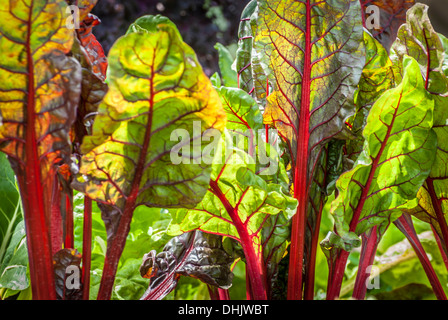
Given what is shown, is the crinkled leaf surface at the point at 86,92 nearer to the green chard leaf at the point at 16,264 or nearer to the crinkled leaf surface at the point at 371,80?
the green chard leaf at the point at 16,264

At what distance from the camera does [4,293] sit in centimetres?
55

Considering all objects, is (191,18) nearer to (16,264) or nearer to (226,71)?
(226,71)

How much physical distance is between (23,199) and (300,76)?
1.05ft

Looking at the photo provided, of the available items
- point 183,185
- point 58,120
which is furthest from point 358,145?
point 58,120

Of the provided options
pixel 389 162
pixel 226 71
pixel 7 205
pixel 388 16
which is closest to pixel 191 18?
pixel 226 71

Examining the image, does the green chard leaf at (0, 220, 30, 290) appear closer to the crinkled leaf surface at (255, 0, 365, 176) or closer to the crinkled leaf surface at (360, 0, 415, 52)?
the crinkled leaf surface at (255, 0, 365, 176)

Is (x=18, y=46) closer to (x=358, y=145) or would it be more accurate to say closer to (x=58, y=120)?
(x=58, y=120)

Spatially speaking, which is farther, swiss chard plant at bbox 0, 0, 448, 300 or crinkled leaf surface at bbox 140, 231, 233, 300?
crinkled leaf surface at bbox 140, 231, 233, 300

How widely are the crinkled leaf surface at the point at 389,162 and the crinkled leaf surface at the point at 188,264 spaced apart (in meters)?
0.12

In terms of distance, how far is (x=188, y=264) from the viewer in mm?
501

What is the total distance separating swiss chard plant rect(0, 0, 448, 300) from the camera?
0.38 metres

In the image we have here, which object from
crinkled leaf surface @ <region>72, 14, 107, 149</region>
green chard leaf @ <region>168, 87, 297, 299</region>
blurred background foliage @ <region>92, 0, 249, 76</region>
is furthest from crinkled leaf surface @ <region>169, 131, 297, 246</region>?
blurred background foliage @ <region>92, 0, 249, 76</region>

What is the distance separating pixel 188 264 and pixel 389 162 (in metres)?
0.26
